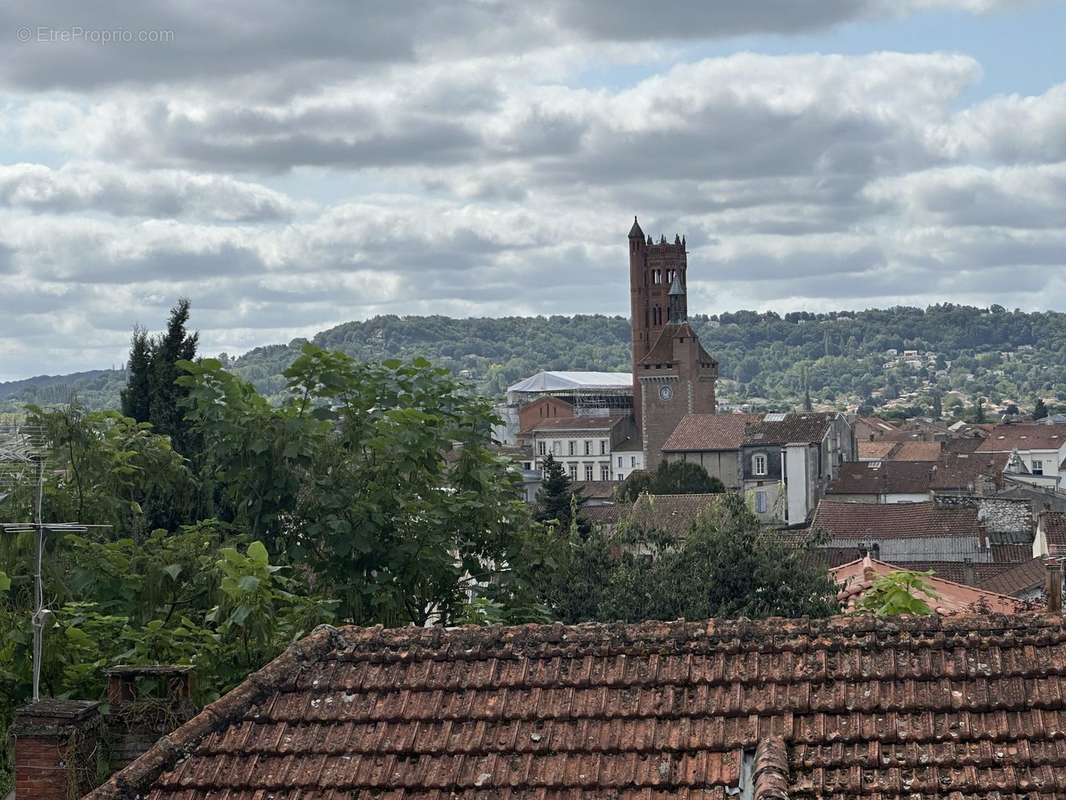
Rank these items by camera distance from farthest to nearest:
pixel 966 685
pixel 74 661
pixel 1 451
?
pixel 1 451 → pixel 74 661 → pixel 966 685

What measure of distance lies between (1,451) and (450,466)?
5162mm

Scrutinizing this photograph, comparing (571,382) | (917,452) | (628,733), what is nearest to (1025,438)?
(917,452)

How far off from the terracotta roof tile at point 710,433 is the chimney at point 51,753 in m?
77.7

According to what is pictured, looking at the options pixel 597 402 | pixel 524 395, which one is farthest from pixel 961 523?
pixel 524 395

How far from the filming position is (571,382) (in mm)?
141875

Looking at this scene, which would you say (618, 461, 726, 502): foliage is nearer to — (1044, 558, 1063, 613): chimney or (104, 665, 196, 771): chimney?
(1044, 558, 1063, 613): chimney

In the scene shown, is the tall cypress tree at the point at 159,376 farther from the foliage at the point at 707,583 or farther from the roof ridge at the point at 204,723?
the roof ridge at the point at 204,723

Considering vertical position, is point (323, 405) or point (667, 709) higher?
point (323, 405)

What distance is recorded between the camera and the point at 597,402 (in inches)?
5123

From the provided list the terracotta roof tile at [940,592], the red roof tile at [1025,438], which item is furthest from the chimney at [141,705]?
the red roof tile at [1025,438]

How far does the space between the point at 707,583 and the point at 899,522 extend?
22303mm

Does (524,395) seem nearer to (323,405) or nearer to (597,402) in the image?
(597,402)

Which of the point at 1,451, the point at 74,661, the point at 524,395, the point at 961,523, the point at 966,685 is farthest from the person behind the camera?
the point at 524,395

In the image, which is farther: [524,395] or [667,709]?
[524,395]
